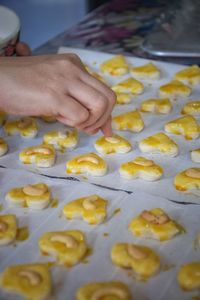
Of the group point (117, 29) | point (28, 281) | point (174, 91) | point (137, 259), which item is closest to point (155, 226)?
point (137, 259)

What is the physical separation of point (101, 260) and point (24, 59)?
0.39 m

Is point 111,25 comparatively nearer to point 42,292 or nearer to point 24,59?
point 24,59

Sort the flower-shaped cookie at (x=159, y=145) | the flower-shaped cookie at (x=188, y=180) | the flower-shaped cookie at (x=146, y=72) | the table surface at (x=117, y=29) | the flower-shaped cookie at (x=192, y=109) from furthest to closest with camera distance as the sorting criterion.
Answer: the table surface at (x=117, y=29) → the flower-shaped cookie at (x=146, y=72) → the flower-shaped cookie at (x=192, y=109) → the flower-shaped cookie at (x=159, y=145) → the flower-shaped cookie at (x=188, y=180)

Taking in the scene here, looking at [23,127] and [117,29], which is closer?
[23,127]

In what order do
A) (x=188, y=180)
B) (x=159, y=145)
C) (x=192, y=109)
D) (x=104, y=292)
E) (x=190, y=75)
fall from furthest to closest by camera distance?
1. (x=190, y=75)
2. (x=192, y=109)
3. (x=159, y=145)
4. (x=188, y=180)
5. (x=104, y=292)

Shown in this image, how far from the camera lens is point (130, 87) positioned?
3.81ft

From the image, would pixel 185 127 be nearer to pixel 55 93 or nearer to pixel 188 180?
pixel 188 180

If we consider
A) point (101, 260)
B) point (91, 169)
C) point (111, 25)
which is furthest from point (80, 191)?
point (111, 25)

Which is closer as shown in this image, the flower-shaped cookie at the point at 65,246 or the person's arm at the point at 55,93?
the flower-shaped cookie at the point at 65,246

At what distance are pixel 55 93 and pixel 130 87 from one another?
0.37m

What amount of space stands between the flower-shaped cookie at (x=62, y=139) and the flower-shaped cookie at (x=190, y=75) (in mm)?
326

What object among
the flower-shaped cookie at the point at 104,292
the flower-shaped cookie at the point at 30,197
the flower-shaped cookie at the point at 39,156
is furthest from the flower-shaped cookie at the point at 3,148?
the flower-shaped cookie at the point at 104,292

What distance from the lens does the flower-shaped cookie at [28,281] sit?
64cm

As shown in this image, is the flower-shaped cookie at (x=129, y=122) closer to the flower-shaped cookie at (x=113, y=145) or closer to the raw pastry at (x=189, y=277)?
the flower-shaped cookie at (x=113, y=145)
